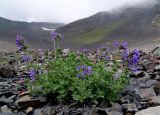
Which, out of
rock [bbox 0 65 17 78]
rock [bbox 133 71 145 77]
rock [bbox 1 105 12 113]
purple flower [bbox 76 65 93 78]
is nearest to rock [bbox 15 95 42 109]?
rock [bbox 1 105 12 113]

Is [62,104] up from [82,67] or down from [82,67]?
down

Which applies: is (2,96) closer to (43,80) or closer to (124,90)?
(43,80)

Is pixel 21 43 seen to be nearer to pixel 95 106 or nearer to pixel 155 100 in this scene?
pixel 95 106

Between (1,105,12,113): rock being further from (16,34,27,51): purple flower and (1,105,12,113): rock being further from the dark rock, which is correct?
the dark rock

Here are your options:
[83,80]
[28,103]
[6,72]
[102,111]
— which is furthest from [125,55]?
[6,72]

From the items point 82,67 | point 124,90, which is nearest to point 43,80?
point 82,67

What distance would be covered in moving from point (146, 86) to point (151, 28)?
5937cm

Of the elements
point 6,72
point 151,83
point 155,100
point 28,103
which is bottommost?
point 28,103

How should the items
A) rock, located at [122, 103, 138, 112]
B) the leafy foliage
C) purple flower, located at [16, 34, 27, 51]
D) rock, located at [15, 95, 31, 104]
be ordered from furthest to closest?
1. purple flower, located at [16, 34, 27, 51]
2. rock, located at [15, 95, 31, 104]
3. the leafy foliage
4. rock, located at [122, 103, 138, 112]

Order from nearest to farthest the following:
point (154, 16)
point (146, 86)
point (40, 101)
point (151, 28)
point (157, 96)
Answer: point (157, 96) → point (40, 101) → point (146, 86) → point (151, 28) → point (154, 16)

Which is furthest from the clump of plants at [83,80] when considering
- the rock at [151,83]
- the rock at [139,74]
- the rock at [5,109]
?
the rock at [139,74]

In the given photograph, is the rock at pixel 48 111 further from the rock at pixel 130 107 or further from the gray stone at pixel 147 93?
the gray stone at pixel 147 93

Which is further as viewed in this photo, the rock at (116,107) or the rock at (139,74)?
the rock at (139,74)

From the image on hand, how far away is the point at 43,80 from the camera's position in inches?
418
